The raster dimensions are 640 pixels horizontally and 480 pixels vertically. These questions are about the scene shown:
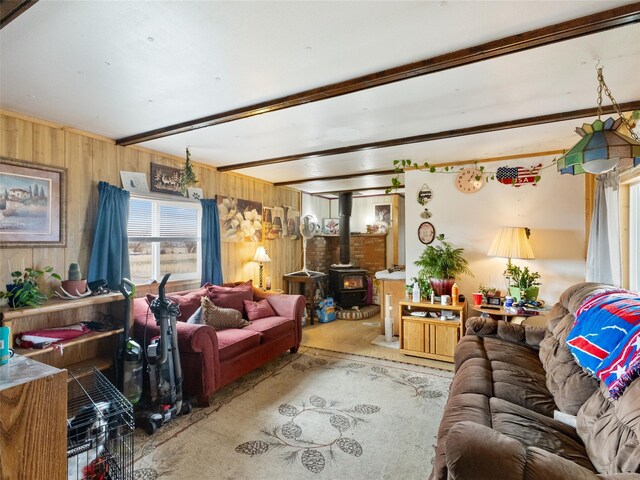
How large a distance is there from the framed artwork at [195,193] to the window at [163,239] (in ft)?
0.30

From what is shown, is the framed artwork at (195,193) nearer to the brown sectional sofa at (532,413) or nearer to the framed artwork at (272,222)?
the framed artwork at (272,222)

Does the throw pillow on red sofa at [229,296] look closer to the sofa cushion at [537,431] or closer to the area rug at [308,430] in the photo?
the area rug at [308,430]

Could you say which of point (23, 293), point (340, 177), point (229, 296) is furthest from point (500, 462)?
point (340, 177)

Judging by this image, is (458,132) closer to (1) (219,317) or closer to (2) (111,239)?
(1) (219,317)

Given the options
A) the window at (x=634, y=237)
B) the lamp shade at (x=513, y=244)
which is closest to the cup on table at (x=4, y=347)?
the lamp shade at (x=513, y=244)

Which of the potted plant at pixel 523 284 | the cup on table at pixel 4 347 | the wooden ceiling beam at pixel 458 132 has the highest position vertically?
the wooden ceiling beam at pixel 458 132

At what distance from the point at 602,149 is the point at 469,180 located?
7.95ft

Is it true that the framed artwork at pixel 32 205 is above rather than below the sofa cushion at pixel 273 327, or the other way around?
above

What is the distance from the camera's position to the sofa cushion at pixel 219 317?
10.9ft

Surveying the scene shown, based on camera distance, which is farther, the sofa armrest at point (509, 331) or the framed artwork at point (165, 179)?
the framed artwork at point (165, 179)

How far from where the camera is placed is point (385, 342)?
436cm

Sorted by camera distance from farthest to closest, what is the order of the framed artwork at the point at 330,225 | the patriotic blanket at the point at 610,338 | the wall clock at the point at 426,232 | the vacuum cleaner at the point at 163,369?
1. the framed artwork at the point at 330,225
2. the wall clock at the point at 426,232
3. the vacuum cleaner at the point at 163,369
4. the patriotic blanket at the point at 610,338

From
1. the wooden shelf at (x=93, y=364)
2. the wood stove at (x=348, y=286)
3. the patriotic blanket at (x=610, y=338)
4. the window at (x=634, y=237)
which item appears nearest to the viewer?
the patriotic blanket at (x=610, y=338)

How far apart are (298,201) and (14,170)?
4.33 m
